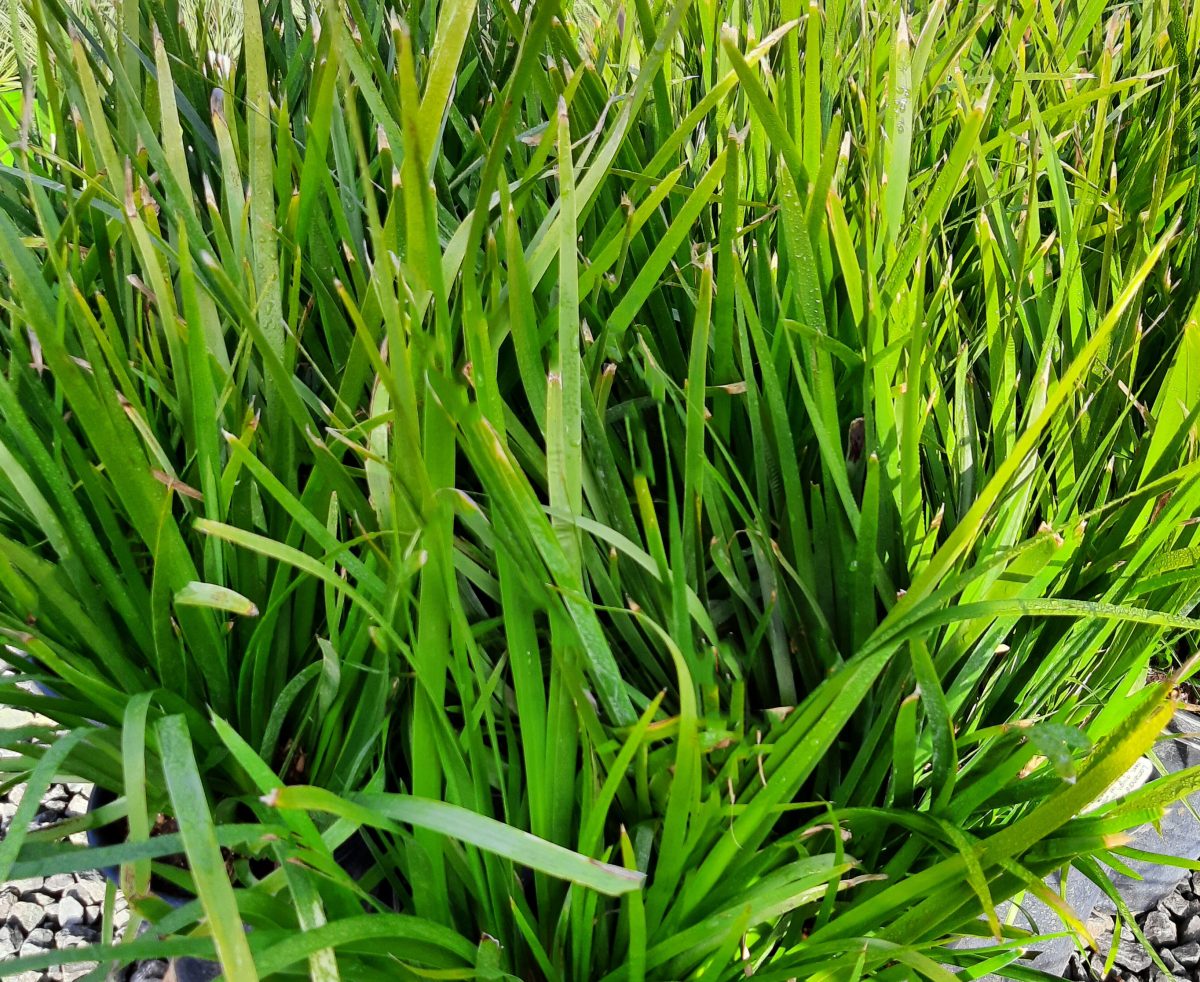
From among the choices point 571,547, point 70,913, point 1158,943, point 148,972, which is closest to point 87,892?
point 70,913

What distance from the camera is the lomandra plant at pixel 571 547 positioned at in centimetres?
29

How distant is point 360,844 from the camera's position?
0.40 metres

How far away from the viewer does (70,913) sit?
0.77m

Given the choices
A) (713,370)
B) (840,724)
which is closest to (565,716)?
(840,724)

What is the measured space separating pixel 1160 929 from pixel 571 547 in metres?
0.72

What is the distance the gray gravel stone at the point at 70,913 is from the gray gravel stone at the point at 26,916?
0.05 feet

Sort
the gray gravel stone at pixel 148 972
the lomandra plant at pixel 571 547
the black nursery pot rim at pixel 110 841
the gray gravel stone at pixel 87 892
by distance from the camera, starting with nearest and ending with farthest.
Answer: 1. the lomandra plant at pixel 571 547
2. the black nursery pot rim at pixel 110 841
3. the gray gravel stone at pixel 148 972
4. the gray gravel stone at pixel 87 892

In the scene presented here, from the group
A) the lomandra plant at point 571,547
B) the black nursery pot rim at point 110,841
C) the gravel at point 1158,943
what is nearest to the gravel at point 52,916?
the black nursery pot rim at point 110,841

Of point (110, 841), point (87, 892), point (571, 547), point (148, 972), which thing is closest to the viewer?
point (571, 547)

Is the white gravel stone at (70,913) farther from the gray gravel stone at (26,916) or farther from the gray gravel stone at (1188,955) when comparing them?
the gray gravel stone at (1188,955)

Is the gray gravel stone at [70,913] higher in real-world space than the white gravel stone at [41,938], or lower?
higher

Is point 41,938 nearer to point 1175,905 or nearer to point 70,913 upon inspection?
point 70,913

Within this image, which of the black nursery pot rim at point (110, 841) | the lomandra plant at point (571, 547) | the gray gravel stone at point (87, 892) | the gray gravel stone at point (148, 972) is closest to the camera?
the lomandra plant at point (571, 547)

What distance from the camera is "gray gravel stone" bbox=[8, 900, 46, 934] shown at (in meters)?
0.76
